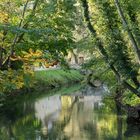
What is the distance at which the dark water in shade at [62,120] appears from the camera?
81.8ft

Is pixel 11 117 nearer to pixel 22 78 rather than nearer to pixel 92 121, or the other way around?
pixel 92 121

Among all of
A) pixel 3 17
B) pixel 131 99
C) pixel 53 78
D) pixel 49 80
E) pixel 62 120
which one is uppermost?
pixel 53 78

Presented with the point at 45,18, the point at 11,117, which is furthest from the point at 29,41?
the point at 11,117

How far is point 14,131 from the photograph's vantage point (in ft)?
87.6

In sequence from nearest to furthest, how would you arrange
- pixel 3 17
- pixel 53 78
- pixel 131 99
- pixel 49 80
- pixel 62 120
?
1. pixel 3 17
2. pixel 62 120
3. pixel 131 99
4. pixel 49 80
5. pixel 53 78

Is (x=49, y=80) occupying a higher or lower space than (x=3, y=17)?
higher

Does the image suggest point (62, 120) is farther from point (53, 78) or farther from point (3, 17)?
point (53, 78)

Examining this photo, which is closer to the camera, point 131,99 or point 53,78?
point 131,99

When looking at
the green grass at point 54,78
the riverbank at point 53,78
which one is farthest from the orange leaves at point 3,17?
the green grass at point 54,78

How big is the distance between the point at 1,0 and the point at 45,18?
4.29 ft

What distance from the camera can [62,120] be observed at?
101ft

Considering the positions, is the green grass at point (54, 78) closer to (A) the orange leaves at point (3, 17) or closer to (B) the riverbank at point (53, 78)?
(B) the riverbank at point (53, 78)

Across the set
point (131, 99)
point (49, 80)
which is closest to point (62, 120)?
point (131, 99)

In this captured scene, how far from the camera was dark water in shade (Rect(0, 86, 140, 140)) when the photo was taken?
24922 mm
